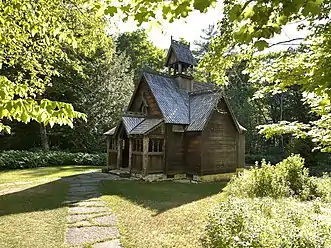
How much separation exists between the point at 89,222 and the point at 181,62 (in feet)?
45.7

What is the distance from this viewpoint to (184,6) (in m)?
1.95

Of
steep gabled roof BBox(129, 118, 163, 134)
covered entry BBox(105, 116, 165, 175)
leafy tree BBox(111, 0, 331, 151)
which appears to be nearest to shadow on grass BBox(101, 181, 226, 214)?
covered entry BBox(105, 116, 165, 175)

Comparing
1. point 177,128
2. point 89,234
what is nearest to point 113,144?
point 177,128

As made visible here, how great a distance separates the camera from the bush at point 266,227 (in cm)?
388

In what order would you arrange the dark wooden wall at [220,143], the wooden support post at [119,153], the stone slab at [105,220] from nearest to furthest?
1. the stone slab at [105,220]
2. the dark wooden wall at [220,143]
3. the wooden support post at [119,153]

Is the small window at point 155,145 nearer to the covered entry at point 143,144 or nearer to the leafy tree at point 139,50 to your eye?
the covered entry at point 143,144

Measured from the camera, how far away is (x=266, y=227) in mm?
4324

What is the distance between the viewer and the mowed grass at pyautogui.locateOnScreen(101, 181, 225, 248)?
5958 mm

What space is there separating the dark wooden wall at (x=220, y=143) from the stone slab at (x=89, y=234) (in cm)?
948

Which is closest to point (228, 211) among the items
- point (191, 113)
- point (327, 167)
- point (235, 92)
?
point (191, 113)

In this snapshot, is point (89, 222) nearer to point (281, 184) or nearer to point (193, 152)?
point (281, 184)

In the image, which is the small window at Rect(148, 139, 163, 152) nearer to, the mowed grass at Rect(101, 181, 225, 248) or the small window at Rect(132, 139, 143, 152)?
the small window at Rect(132, 139, 143, 152)

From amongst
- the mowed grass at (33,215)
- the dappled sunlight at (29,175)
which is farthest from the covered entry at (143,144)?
the mowed grass at (33,215)

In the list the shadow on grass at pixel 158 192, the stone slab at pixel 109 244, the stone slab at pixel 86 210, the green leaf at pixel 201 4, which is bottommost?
the stone slab at pixel 109 244
